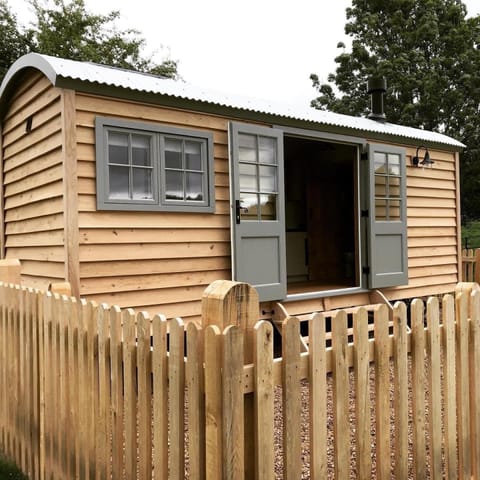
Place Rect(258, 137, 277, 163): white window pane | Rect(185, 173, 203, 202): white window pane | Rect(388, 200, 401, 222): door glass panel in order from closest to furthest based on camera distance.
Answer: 1. Rect(185, 173, 203, 202): white window pane
2. Rect(258, 137, 277, 163): white window pane
3. Rect(388, 200, 401, 222): door glass panel

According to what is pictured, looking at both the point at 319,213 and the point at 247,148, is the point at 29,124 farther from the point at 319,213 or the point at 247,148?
the point at 319,213

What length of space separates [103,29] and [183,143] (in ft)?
77.0

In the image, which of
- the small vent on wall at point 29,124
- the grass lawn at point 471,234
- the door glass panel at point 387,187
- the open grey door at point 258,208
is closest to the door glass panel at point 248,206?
the open grey door at point 258,208

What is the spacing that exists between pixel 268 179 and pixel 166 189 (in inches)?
51.3

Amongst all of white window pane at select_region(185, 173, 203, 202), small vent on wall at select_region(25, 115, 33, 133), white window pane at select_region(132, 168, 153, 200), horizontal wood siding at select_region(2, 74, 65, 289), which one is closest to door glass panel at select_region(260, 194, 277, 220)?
white window pane at select_region(185, 173, 203, 202)

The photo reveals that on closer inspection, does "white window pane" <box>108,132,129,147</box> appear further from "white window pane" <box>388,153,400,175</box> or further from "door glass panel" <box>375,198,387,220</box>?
"white window pane" <box>388,153,400,175</box>

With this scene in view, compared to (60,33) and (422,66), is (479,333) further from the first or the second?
(60,33)

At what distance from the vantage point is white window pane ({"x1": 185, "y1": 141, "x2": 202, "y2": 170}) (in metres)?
4.96

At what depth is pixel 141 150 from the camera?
4.64 metres

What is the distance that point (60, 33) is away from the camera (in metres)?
23.6

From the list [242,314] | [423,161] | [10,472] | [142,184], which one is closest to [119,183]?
[142,184]

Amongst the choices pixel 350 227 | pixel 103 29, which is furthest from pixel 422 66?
pixel 103 29

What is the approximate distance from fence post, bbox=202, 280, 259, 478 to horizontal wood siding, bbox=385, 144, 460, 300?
5.75 metres

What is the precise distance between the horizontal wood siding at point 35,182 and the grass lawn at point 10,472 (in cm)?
169
